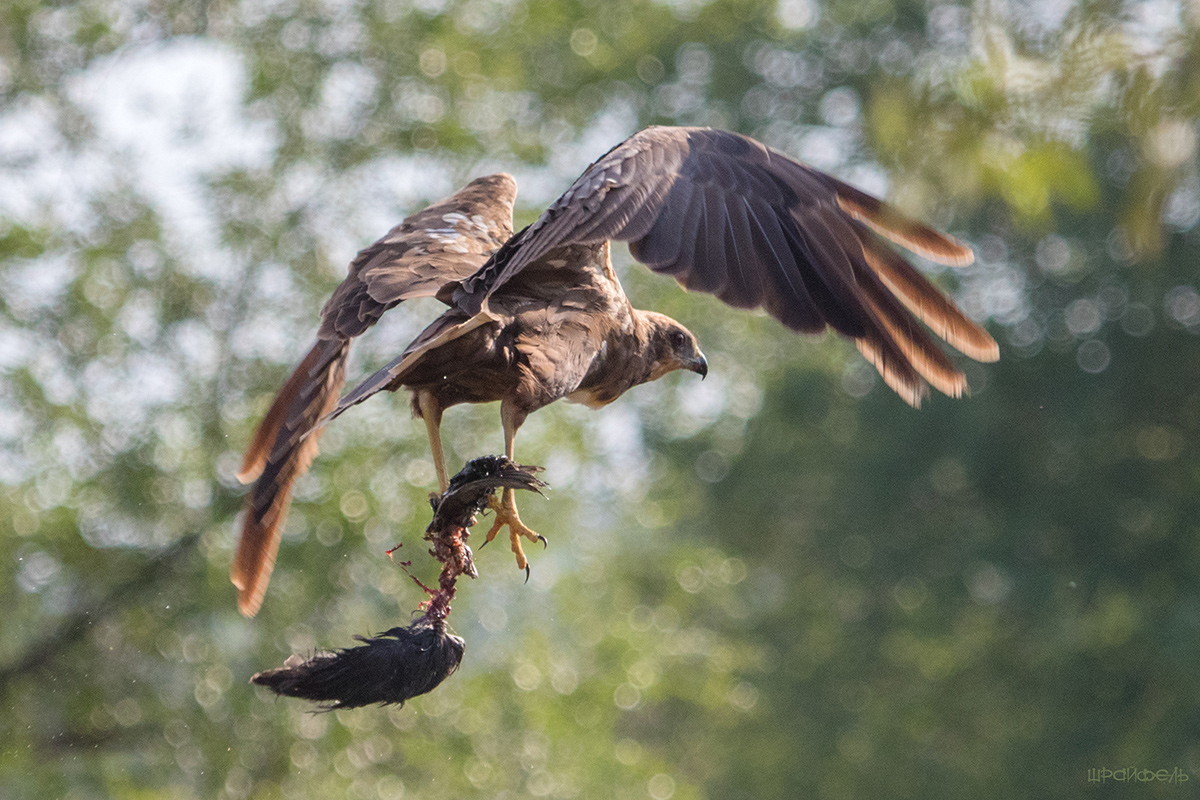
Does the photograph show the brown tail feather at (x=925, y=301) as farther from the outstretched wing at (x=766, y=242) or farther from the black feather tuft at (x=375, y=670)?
the black feather tuft at (x=375, y=670)

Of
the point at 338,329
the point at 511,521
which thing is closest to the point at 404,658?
the point at 511,521

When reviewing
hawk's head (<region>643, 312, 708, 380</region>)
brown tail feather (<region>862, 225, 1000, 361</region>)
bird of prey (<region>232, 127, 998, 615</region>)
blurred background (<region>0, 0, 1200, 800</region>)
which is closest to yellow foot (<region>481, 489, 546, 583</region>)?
bird of prey (<region>232, 127, 998, 615</region>)

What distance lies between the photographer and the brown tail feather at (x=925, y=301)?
11.7 ft

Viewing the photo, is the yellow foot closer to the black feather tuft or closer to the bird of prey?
the bird of prey

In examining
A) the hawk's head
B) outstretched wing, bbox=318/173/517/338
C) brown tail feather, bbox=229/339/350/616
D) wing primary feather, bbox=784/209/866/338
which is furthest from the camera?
the hawk's head

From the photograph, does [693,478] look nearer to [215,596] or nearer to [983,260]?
[983,260]

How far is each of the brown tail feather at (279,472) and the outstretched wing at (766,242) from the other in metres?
1.36

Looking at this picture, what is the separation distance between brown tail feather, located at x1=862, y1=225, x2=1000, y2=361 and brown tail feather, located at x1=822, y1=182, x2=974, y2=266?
0.20 feet

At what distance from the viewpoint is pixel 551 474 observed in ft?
41.4

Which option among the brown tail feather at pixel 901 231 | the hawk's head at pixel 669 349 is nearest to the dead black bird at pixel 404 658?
the brown tail feather at pixel 901 231

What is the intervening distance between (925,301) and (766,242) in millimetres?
523

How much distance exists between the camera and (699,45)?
60.5 feet

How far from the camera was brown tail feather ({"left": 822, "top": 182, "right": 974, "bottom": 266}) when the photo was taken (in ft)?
11.6

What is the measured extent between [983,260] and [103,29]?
11.1 meters
